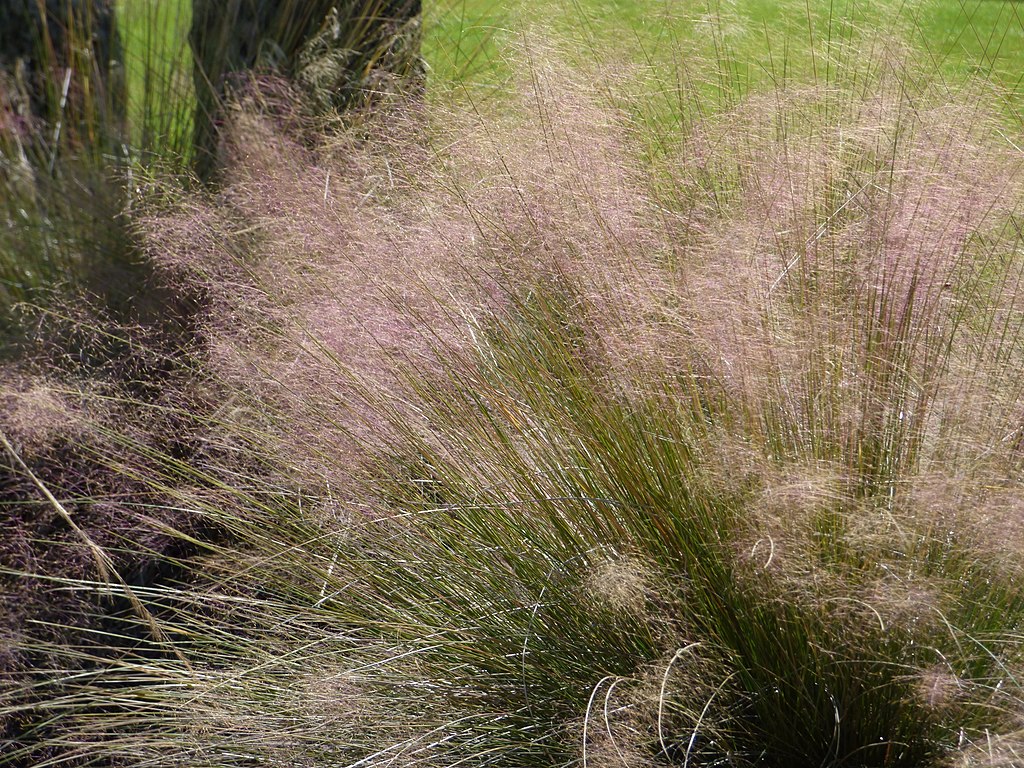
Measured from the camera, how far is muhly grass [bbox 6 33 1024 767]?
1481 millimetres

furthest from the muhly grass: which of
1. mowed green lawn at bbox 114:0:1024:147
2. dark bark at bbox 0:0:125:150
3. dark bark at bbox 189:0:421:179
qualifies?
dark bark at bbox 0:0:125:150

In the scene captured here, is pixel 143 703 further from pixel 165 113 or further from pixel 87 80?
pixel 87 80

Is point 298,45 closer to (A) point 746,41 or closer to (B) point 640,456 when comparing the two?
(A) point 746,41

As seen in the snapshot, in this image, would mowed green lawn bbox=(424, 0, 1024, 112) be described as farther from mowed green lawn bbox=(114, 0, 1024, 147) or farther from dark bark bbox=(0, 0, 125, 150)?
dark bark bbox=(0, 0, 125, 150)

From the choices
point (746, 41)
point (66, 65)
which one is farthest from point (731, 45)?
point (66, 65)

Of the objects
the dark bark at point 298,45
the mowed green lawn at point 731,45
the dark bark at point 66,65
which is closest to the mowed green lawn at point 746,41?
the mowed green lawn at point 731,45

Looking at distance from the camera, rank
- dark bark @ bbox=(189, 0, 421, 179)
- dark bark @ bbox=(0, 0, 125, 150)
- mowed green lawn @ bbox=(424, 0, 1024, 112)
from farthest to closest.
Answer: dark bark @ bbox=(0, 0, 125, 150), dark bark @ bbox=(189, 0, 421, 179), mowed green lawn @ bbox=(424, 0, 1024, 112)

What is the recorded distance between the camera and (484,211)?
82.0 inches

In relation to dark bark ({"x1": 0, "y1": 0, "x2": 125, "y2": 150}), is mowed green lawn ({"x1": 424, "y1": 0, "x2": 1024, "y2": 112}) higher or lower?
higher

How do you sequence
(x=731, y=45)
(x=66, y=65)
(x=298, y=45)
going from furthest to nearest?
(x=66, y=65) < (x=298, y=45) < (x=731, y=45)

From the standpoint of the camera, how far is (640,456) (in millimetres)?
1664

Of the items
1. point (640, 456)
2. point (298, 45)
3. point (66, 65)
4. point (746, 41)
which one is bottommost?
point (66, 65)

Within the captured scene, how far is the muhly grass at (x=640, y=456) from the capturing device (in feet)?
4.86

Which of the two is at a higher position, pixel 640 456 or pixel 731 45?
pixel 731 45
